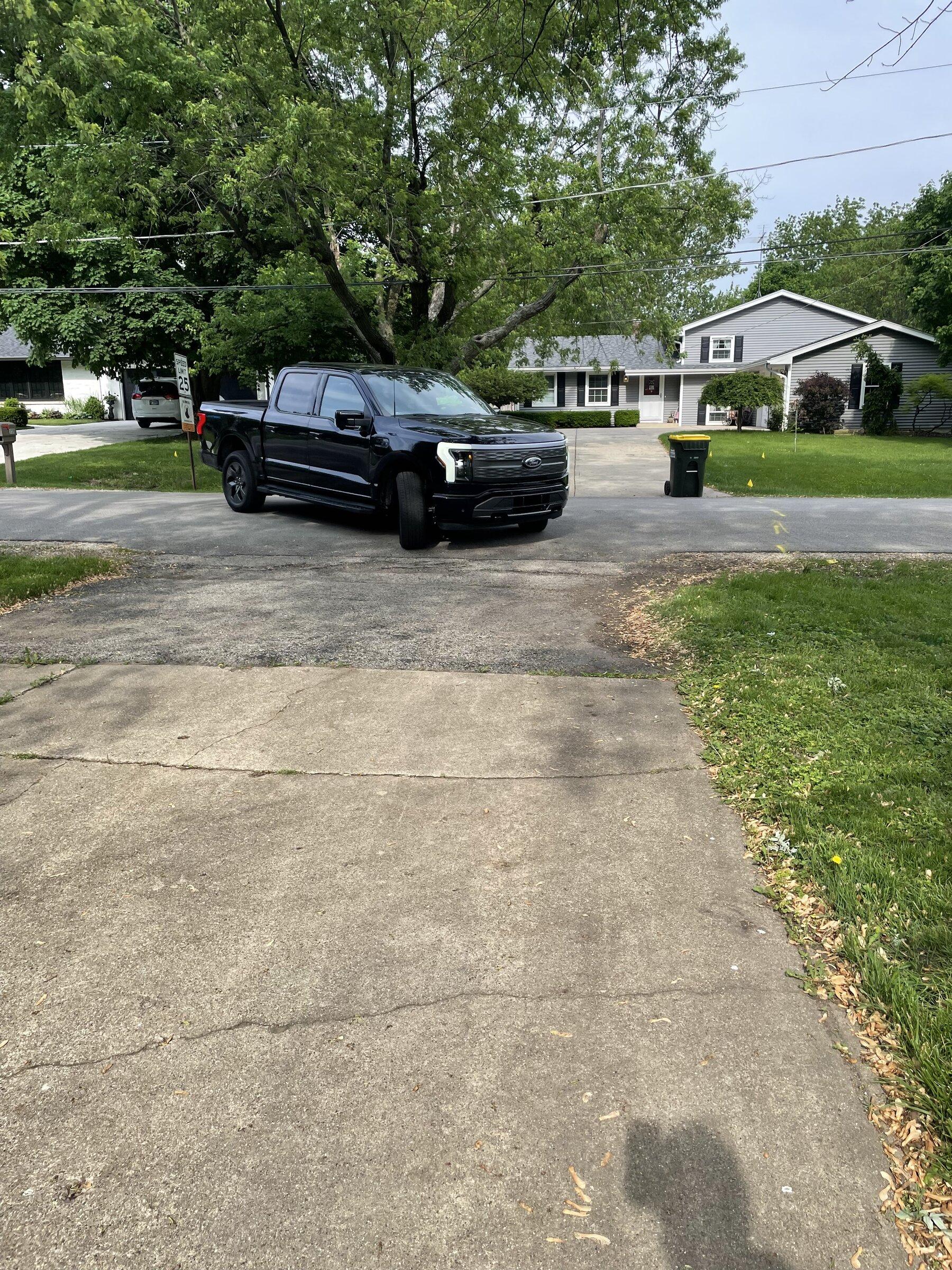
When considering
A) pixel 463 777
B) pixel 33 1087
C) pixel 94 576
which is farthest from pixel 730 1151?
pixel 94 576

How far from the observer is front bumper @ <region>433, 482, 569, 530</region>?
32.5ft

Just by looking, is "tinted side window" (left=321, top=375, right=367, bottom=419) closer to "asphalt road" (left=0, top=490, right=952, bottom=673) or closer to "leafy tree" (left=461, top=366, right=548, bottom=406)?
"asphalt road" (left=0, top=490, right=952, bottom=673)

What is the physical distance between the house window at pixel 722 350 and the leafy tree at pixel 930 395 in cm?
1095

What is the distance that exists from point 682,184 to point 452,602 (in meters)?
18.7

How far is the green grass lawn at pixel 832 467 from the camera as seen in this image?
699 inches

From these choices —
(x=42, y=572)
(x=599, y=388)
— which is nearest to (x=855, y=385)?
(x=599, y=388)

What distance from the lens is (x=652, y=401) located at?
5278 centimetres

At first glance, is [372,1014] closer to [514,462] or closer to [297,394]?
[514,462]

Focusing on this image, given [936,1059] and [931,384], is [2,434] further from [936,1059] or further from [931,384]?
[931,384]

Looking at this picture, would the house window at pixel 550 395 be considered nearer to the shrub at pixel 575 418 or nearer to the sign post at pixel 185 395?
the shrub at pixel 575 418

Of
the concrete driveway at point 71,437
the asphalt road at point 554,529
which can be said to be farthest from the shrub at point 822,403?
the concrete driveway at point 71,437

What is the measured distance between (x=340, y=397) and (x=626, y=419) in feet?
128

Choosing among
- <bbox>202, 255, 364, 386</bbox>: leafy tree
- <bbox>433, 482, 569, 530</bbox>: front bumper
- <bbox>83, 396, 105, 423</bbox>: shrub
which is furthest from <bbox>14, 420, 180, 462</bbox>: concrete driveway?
<bbox>433, 482, 569, 530</bbox>: front bumper

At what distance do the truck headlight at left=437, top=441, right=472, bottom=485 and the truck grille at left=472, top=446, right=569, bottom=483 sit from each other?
56 mm
